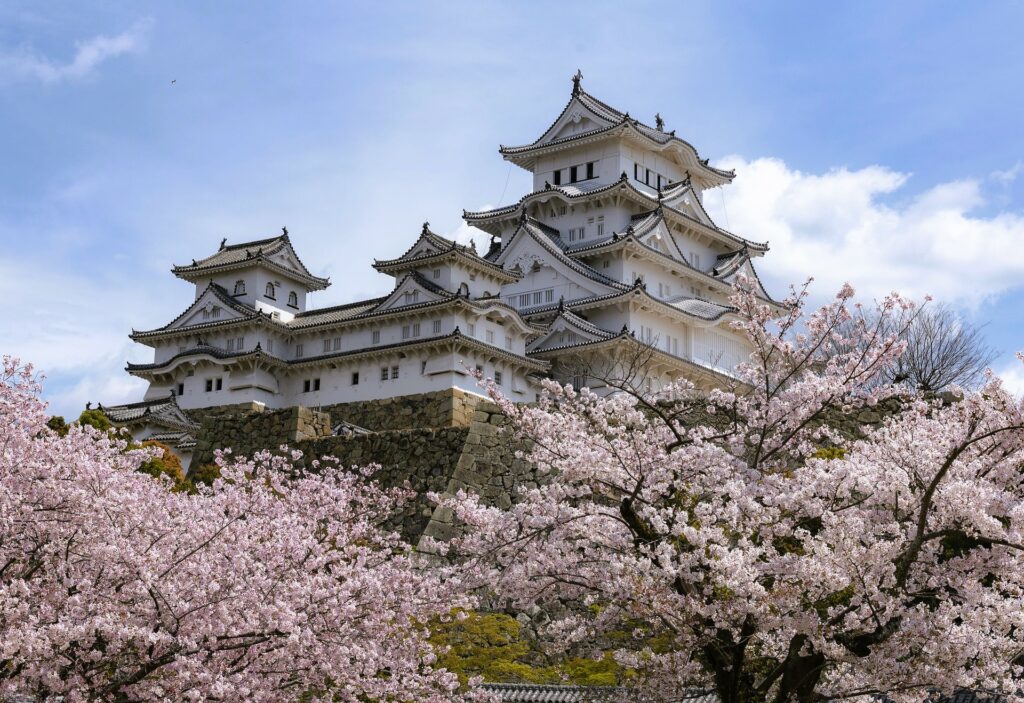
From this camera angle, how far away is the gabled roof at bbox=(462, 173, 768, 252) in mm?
46031

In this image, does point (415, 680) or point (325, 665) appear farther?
point (415, 680)

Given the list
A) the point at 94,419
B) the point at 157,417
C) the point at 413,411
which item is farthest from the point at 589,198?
the point at 94,419

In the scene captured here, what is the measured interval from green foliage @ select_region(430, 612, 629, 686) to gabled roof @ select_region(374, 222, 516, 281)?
22.9m

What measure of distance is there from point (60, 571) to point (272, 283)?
33432 mm

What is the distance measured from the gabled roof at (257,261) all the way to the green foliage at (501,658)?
90.4 ft

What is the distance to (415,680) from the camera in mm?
12758

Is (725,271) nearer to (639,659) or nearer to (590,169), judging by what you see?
(590,169)

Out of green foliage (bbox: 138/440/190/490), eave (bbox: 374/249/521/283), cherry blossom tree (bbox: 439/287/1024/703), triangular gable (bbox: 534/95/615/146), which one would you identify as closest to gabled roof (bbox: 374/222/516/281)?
eave (bbox: 374/249/521/283)

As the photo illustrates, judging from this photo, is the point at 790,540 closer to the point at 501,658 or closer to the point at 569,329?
the point at 501,658

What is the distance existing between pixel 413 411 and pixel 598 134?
15.9 metres

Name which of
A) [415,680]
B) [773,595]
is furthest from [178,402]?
[773,595]

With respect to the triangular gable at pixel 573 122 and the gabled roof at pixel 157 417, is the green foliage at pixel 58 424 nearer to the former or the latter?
the gabled roof at pixel 157 417

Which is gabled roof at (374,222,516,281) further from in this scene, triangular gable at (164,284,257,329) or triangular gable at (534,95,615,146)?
triangular gable at (534,95,615,146)

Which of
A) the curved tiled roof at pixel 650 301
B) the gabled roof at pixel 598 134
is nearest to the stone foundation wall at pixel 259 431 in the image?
the curved tiled roof at pixel 650 301
